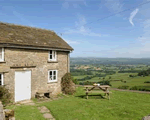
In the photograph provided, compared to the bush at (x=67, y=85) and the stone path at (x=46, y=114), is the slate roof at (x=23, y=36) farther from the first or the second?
the stone path at (x=46, y=114)

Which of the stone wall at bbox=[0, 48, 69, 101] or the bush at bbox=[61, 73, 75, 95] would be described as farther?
the bush at bbox=[61, 73, 75, 95]

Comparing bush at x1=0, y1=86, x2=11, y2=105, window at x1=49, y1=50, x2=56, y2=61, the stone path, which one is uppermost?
window at x1=49, y1=50, x2=56, y2=61

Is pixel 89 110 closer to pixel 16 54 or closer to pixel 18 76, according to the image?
pixel 18 76

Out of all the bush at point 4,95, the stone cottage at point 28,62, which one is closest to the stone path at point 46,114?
the bush at point 4,95

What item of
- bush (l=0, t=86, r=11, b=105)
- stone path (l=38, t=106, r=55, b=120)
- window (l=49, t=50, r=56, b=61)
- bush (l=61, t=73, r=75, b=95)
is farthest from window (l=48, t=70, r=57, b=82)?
stone path (l=38, t=106, r=55, b=120)

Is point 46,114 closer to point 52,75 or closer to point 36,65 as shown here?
point 36,65

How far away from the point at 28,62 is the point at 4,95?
3.15 meters

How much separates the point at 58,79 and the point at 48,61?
222 cm

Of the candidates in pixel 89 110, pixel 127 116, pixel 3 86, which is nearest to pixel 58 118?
pixel 89 110

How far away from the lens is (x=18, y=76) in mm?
10516

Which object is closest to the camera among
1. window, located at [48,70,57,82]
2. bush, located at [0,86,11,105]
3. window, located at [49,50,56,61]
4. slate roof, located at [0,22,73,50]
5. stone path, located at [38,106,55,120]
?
stone path, located at [38,106,55,120]

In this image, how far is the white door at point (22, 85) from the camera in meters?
10.5

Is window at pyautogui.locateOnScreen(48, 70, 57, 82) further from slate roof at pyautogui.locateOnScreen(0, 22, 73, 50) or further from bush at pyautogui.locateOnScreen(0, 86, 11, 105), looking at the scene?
bush at pyautogui.locateOnScreen(0, 86, 11, 105)

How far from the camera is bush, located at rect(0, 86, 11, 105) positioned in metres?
9.23
